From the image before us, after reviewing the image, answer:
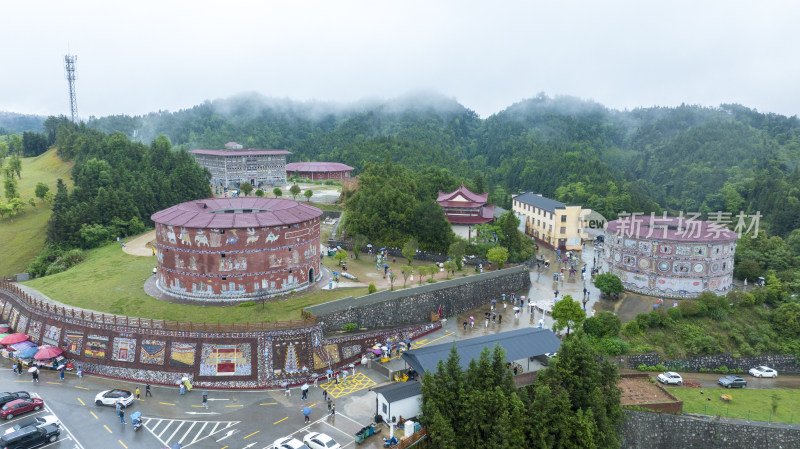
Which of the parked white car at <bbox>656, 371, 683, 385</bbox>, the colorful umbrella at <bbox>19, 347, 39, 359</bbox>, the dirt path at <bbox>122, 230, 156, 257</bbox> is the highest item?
the dirt path at <bbox>122, 230, 156, 257</bbox>

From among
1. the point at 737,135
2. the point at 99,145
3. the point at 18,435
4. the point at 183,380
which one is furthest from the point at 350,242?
the point at 737,135

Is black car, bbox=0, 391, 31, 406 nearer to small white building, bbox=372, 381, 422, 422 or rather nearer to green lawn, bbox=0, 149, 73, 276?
small white building, bbox=372, 381, 422, 422

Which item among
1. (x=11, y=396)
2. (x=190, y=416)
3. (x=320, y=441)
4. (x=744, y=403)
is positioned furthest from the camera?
(x=744, y=403)

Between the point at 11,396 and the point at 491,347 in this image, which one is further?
the point at 491,347

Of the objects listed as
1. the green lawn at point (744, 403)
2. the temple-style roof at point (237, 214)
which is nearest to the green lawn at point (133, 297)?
the temple-style roof at point (237, 214)

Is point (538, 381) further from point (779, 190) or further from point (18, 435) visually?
point (779, 190)

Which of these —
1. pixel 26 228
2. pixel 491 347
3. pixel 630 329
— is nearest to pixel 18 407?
pixel 491 347

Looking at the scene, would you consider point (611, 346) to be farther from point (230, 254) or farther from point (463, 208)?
point (463, 208)

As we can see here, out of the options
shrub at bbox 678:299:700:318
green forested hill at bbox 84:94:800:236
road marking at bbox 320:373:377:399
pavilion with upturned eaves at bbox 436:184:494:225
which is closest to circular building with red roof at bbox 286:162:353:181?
green forested hill at bbox 84:94:800:236
